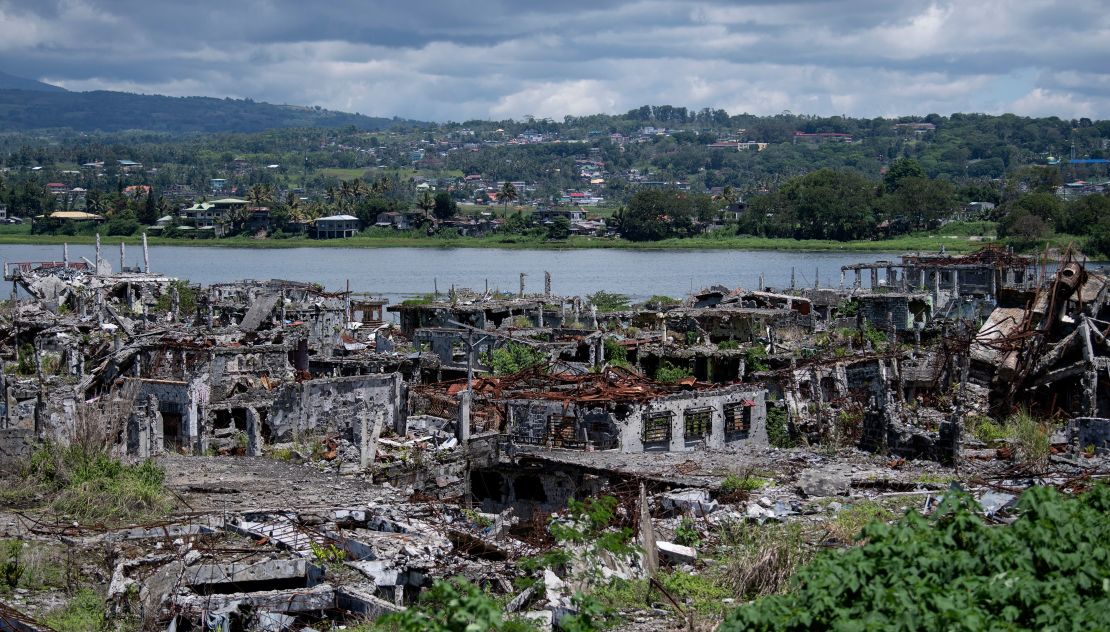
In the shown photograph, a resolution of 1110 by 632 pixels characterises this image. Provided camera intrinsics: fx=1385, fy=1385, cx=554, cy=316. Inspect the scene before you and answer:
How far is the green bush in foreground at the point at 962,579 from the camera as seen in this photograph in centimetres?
1005

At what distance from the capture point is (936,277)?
54312 mm

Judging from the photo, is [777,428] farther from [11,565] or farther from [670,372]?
[11,565]

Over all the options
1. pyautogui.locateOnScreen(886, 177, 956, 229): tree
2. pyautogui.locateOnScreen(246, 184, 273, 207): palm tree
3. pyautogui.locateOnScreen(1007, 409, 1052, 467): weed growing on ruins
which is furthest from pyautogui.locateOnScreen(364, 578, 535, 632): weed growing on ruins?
pyautogui.locateOnScreen(246, 184, 273, 207): palm tree

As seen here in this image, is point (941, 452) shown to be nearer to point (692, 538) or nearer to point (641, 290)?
point (692, 538)

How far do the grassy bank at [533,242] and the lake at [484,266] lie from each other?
823 millimetres

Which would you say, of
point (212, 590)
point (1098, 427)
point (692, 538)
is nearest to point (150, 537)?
point (212, 590)

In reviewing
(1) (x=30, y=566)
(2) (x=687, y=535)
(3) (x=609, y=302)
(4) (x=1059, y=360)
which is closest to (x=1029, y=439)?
(4) (x=1059, y=360)

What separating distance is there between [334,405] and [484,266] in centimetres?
8067

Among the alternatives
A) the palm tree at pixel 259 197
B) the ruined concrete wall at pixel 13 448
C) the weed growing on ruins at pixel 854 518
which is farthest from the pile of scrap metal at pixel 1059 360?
the palm tree at pixel 259 197

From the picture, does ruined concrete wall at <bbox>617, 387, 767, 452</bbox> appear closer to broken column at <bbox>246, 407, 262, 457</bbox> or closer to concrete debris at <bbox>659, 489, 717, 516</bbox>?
concrete debris at <bbox>659, 489, 717, 516</bbox>

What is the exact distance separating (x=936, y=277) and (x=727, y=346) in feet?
63.9

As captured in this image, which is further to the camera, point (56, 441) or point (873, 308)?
point (873, 308)

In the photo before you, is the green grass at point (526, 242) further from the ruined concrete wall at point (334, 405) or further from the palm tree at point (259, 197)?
the ruined concrete wall at point (334, 405)

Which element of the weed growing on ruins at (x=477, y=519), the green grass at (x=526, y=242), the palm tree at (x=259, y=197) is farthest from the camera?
the palm tree at (x=259, y=197)
